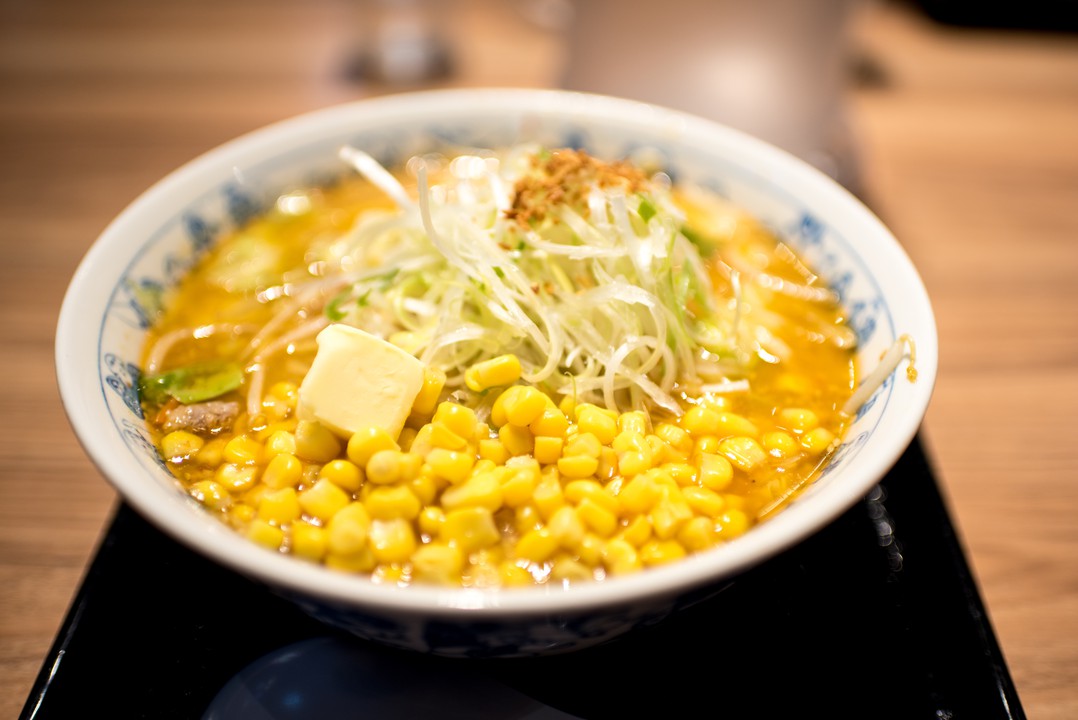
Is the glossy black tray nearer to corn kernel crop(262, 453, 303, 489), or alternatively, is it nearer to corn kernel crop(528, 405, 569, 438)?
corn kernel crop(262, 453, 303, 489)

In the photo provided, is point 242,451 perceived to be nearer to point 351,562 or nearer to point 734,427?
point 351,562

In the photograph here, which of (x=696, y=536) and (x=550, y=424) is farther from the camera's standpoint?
(x=550, y=424)

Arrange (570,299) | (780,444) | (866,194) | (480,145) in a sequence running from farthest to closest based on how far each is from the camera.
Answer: (866,194) → (480,145) → (570,299) → (780,444)

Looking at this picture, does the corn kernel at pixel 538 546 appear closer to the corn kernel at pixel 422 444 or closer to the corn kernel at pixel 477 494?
the corn kernel at pixel 477 494

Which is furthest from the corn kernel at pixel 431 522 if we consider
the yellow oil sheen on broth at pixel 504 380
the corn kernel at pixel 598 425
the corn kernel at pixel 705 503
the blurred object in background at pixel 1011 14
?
the blurred object in background at pixel 1011 14

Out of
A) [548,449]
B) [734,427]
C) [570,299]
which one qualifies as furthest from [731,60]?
[548,449]
